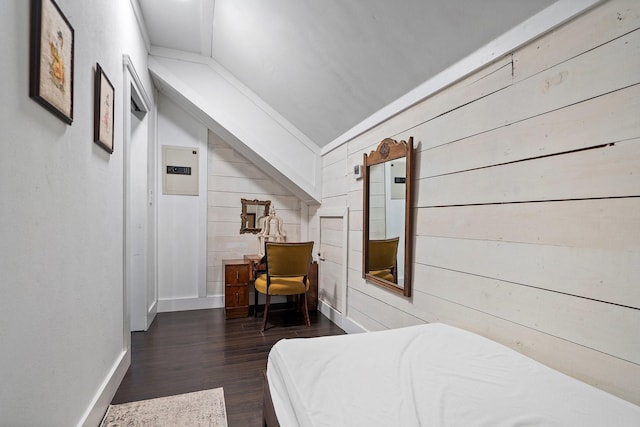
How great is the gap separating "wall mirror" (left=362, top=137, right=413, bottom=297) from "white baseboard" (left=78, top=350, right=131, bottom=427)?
1.80 metres

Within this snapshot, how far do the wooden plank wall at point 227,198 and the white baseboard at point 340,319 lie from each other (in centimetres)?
119

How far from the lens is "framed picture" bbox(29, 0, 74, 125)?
951 millimetres

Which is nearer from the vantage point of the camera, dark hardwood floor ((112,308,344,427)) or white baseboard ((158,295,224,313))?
dark hardwood floor ((112,308,344,427))

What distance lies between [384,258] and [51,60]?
2.12 meters

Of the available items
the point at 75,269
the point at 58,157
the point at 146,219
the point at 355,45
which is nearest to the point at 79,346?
the point at 75,269

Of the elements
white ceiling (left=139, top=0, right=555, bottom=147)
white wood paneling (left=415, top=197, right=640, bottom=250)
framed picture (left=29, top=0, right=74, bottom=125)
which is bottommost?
white wood paneling (left=415, top=197, right=640, bottom=250)

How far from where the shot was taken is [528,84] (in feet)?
4.16

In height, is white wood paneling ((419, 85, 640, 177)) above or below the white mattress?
above

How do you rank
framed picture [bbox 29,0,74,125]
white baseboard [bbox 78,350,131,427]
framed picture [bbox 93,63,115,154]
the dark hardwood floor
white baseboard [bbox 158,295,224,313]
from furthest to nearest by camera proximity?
white baseboard [bbox 158,295,224,313], the dark hardwood floor, framed picture [bbox 93,63,115,154], white baseboard [bbox 78,350,131,427], framed picture [bbox 29,0,74,125]

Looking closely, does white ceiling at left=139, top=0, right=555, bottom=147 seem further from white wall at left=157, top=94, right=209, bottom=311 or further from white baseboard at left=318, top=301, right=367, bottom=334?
white baseboard at left=318, top=301, right=367, bottom=334

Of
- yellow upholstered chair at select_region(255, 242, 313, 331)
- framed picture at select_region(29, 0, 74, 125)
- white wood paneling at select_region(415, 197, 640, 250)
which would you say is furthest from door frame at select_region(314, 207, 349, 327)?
framed picture at select_region(29, 0, 74, 125)

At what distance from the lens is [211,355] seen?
2.44 m

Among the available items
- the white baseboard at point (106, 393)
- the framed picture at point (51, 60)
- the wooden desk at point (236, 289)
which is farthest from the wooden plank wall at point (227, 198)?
the framed picture at point (51, 60)

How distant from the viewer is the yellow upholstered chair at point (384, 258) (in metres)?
2.17
